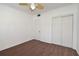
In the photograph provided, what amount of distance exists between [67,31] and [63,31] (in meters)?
0.26

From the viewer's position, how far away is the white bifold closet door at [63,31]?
392 cm

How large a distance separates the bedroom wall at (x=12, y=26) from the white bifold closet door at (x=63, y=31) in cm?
199

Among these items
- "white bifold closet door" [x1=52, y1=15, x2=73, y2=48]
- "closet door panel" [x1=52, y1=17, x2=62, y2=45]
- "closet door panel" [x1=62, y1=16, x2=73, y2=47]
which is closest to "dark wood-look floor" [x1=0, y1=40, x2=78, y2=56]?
"closet door panel" [x1=62, y1=16, x2=73, y2=47]

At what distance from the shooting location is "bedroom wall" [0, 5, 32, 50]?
141 inches

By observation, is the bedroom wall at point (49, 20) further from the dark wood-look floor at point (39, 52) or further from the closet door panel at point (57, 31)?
the dark wood-look floor at point (39, 52)

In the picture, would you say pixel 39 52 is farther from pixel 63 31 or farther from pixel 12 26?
pixel 12 26

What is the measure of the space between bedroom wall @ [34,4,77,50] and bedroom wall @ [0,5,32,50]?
Answer: 1056 millimetres

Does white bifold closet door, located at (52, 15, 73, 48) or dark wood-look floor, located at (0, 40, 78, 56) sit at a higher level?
white bifold closet door, located at (52, 15, 73, 48)

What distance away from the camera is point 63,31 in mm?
4254

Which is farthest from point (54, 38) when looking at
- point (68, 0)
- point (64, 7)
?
point (68, 0)

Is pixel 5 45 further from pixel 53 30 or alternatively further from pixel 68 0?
pixel 68 0

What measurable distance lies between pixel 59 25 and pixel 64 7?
3.38 feet

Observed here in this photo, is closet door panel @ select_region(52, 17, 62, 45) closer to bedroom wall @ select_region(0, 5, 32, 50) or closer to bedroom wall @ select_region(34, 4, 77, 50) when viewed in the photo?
bedroom wall @ select_region(34, 4, 77, 50)

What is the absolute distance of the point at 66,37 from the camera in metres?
4.12
